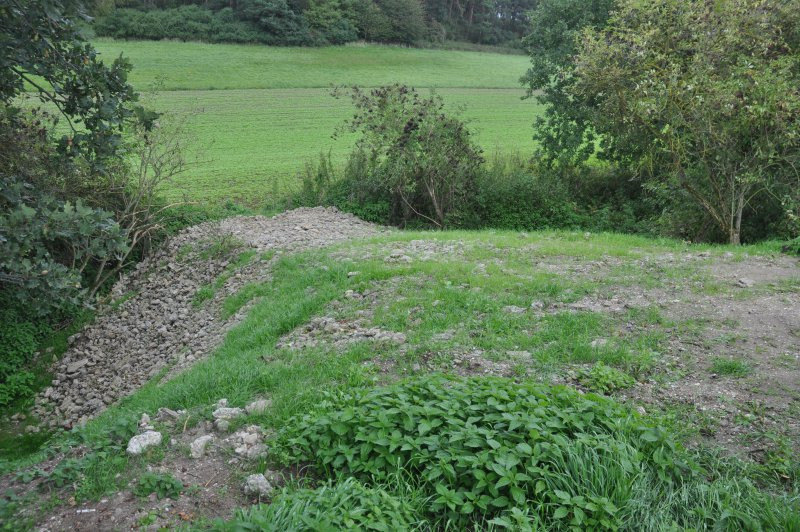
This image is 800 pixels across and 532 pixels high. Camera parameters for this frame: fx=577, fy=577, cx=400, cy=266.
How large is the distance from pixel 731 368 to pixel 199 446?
548cm

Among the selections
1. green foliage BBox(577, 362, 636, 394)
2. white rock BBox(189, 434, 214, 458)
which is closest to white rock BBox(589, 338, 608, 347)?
green foliage BBox(577, 362, 636, 394)

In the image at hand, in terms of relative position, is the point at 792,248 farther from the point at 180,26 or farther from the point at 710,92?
the point at 180,26

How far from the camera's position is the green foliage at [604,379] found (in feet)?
19.2

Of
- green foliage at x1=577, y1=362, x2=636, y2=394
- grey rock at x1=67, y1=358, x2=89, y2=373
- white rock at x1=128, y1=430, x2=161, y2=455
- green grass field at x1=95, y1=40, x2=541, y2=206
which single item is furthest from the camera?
green grass field at x1=95, y1=40, x2=541, y2=206

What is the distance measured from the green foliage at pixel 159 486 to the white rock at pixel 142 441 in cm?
52

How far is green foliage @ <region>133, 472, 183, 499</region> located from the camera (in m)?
4.30

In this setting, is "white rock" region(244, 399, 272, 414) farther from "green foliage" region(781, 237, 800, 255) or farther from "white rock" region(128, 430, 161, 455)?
"green foliage" region(781, 237, 800, 255)

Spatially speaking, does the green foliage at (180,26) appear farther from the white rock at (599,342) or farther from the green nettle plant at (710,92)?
the white rock at (599,342)

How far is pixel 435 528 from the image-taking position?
13.3 ft

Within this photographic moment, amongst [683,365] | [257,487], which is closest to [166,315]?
[257,487]

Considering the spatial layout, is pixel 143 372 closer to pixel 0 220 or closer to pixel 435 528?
pixel 0 220

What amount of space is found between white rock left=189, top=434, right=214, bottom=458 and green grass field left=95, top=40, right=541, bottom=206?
11043mm

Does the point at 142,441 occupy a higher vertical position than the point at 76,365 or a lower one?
higher

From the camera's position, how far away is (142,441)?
500 centimetres
